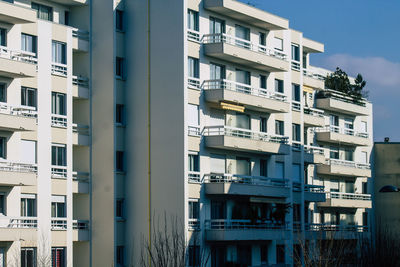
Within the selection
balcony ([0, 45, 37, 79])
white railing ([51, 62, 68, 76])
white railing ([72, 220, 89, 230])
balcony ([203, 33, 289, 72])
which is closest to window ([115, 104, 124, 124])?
white railing ([51, 62, 68, 76])

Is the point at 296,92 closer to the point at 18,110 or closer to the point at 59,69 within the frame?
the point at 59,69

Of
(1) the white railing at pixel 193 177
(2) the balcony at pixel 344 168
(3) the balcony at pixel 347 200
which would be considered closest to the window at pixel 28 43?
(1) the white railing at pixel 193 177

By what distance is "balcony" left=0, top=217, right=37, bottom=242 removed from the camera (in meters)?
45.8

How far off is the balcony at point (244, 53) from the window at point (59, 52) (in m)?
9.83

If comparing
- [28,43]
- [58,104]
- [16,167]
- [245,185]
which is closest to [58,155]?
[58,104]

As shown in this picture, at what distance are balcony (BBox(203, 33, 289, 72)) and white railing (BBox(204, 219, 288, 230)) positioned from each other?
33.3 ft

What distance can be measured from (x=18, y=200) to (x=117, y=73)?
39.6 feet

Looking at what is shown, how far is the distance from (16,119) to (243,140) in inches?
664

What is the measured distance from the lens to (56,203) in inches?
1989

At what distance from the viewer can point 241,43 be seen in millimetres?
61844

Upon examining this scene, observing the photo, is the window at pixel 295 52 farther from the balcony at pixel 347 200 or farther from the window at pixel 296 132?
the balcony at pixel 347 200

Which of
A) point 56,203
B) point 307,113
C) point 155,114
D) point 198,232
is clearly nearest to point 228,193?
point 198,232

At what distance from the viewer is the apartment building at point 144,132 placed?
48406mm

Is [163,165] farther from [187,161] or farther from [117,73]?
[117,73]
